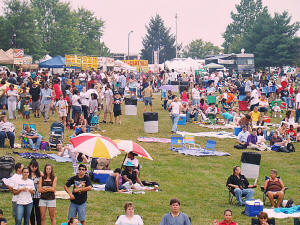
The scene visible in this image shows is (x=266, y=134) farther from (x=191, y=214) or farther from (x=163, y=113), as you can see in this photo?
(x=191, y=214)

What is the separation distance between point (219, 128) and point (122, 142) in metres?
13.0

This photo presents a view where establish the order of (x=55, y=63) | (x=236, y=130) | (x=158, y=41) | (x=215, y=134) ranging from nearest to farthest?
(x=236, y=130), (x=215, y=134), (x=55, y=63), (x=158, y=41)

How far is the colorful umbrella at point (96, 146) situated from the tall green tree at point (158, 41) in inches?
4239

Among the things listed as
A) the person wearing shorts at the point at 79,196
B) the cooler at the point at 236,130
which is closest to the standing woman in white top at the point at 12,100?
the cooler at the point at 236,130

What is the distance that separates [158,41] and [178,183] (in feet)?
365

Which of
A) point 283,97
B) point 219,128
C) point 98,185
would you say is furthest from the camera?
point 283,97

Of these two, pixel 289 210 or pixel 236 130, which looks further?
pixel 236 130

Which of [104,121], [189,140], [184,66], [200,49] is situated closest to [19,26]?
[184,66]

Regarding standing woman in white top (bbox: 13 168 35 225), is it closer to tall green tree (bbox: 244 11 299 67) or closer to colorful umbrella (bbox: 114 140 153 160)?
colorful umbrella (bbox: 114 140 153 160)

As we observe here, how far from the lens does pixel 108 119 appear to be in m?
27.7

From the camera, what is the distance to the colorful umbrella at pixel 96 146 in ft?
44.4

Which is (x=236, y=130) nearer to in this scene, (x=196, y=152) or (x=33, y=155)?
(x=196, y=152)

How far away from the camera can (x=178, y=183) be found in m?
15.7

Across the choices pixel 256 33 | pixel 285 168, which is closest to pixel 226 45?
pixel 256 33
